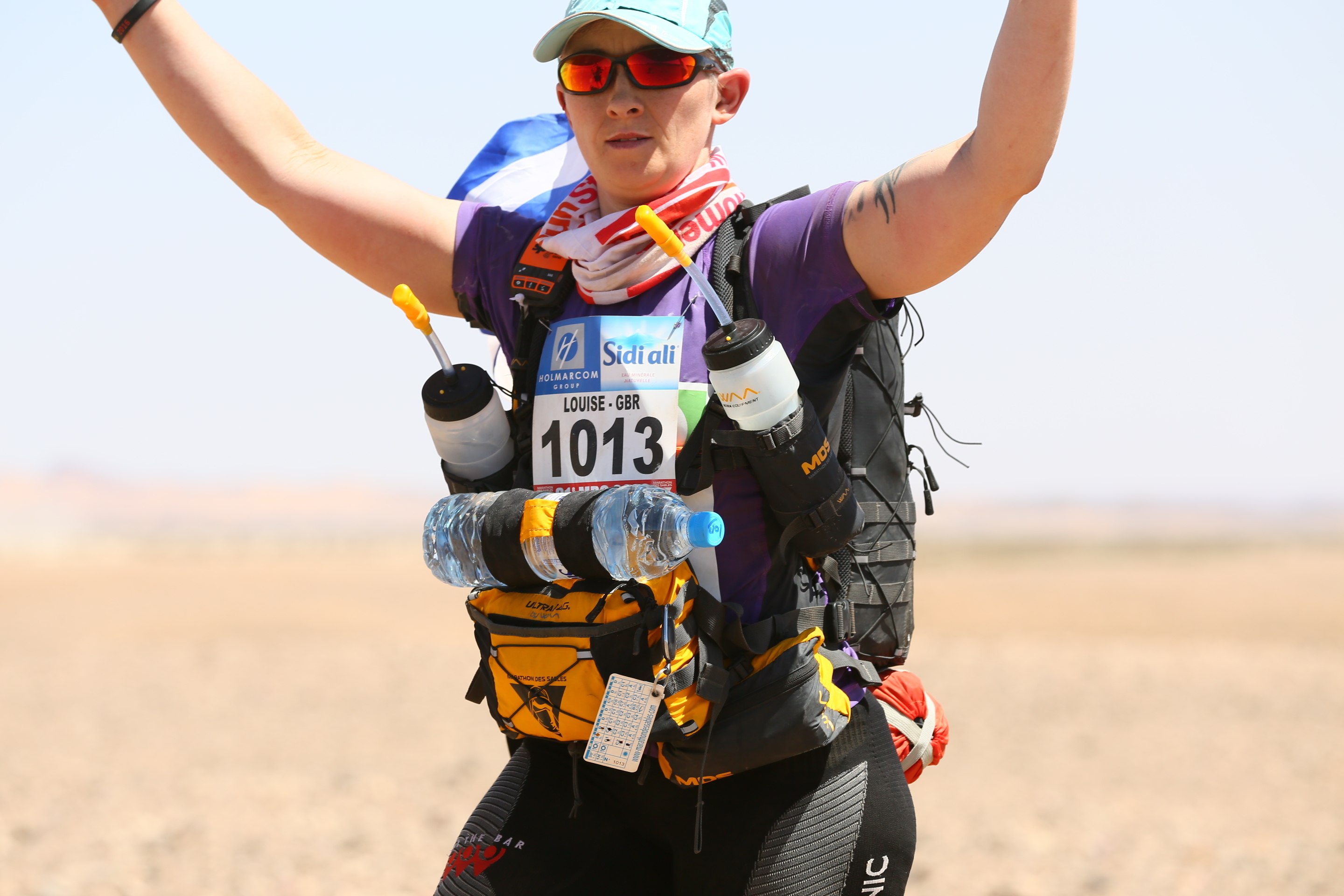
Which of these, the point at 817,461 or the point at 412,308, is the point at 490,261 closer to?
the point at 412,308

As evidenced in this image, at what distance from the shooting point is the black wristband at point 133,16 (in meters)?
3.00

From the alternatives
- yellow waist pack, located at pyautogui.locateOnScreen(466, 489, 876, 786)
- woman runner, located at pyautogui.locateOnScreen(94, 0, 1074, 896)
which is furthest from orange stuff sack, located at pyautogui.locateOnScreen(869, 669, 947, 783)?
yellow waist pack, located at pyautogui.locateOnScreen(466, 489, 876, 786)

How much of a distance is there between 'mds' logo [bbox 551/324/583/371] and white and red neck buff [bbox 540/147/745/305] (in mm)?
84

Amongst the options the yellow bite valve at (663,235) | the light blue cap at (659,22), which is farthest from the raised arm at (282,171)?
the yellow bite valve at (663,235)

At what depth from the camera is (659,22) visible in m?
2.62

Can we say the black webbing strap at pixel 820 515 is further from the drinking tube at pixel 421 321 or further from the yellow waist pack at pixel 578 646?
the drinking tube at pixel 421 321

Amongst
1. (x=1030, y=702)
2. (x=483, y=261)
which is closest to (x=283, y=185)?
(x=483, y=261)

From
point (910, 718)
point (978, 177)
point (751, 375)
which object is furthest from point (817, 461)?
point (910, 718)

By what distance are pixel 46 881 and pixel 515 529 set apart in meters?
6.46

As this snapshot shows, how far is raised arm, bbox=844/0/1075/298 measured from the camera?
2258mm

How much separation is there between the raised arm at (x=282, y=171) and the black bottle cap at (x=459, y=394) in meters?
0.47

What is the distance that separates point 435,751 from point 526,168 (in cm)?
973

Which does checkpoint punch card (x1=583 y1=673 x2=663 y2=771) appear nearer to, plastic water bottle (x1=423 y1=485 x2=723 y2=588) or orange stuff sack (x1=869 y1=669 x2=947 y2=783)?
plastic water bottle (x1=423 y1=485 x2=723 y2=588)

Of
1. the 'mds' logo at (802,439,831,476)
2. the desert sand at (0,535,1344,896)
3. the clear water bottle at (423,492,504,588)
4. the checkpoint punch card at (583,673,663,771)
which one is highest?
the 'mds' logo at (802,439,831,476)
